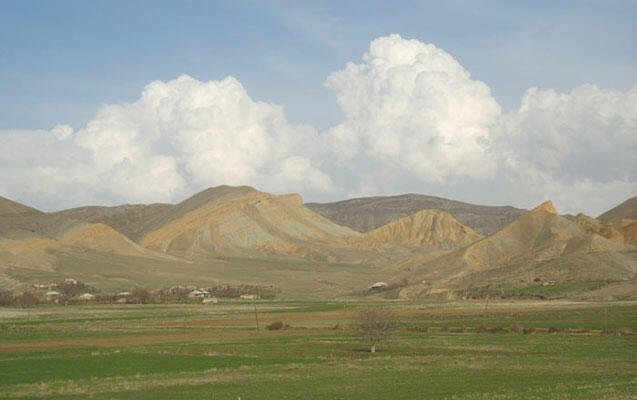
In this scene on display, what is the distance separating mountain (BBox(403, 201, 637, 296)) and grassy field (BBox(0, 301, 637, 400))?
133ft

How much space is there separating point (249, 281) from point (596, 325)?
105 meters

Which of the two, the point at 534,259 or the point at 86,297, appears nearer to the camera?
the point at 86,297

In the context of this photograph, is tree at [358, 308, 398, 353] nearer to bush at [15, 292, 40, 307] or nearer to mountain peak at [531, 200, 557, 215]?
bush at [15, 292, 40, 307]

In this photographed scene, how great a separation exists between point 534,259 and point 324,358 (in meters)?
102

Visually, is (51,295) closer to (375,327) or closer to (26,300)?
(26,300)

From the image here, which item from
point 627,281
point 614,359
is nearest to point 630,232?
point 627,281

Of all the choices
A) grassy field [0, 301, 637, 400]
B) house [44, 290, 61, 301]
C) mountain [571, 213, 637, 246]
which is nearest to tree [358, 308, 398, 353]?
grassy field [0, 301, 637, 400]

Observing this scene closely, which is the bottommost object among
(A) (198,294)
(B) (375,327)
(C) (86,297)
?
(C) (86,297)

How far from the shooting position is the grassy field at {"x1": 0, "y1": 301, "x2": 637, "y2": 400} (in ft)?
112

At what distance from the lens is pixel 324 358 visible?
4853 cm

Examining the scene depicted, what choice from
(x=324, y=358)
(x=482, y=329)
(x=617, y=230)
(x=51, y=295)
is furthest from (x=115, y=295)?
(x=617, y=230)

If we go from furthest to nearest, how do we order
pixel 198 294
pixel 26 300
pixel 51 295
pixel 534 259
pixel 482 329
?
pixel 534 259, pixel 198 294, pixel 51 295, pixel 26 300, pixel 482 329

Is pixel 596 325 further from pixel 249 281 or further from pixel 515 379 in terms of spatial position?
pixel 249 281

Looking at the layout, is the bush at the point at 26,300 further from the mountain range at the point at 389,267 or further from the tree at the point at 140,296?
the tree at the point at 140,296
